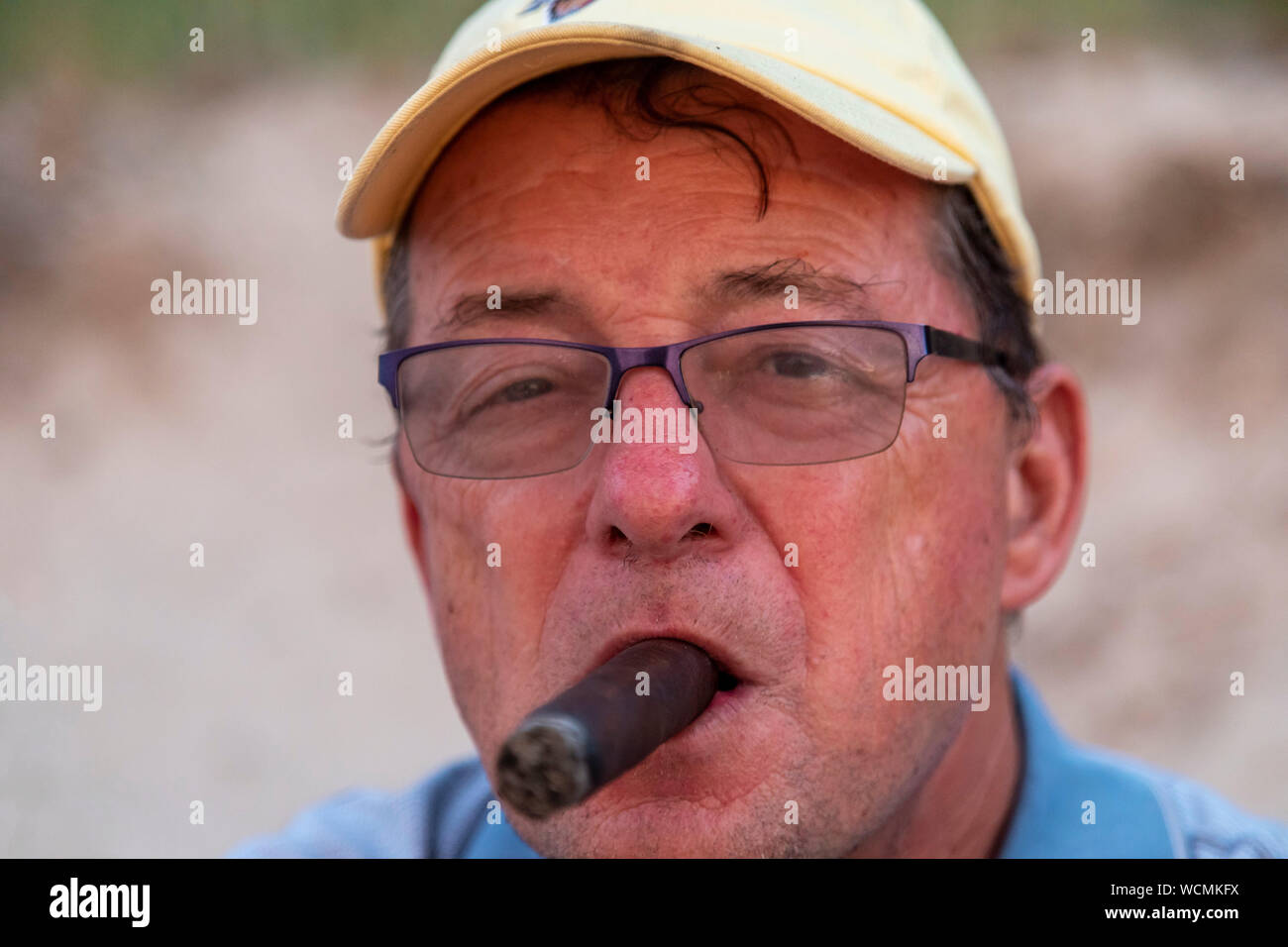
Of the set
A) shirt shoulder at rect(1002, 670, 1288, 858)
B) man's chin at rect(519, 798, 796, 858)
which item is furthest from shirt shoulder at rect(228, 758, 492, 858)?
shirt shoulder at rect(1002, 670, 1288, 858)

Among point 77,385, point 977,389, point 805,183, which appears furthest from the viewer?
point 77,385

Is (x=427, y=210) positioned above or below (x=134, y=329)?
below

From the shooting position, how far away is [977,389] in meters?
1.85

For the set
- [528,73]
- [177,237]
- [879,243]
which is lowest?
[879,243]

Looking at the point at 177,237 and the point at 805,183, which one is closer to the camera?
the point at 805,183

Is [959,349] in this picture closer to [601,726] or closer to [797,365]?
[797,365]

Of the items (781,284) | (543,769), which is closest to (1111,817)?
(781,284)

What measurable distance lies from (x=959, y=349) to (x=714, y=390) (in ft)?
1.33

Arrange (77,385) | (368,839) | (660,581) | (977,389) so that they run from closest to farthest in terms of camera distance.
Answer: (660,581) → (977,389) → (368,839) → (77,385)

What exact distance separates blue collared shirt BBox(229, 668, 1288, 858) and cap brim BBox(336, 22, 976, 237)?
3.19ft

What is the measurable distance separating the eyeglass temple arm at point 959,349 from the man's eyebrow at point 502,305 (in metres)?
0.49
